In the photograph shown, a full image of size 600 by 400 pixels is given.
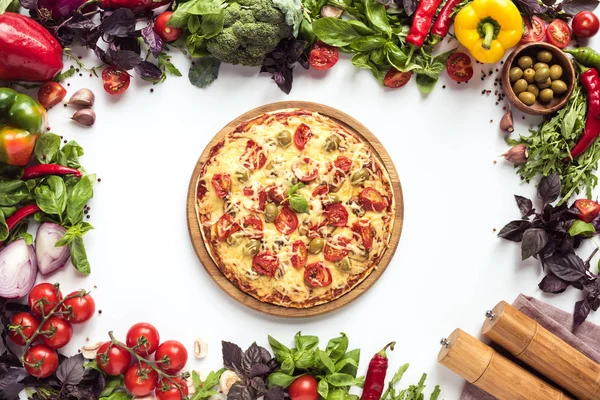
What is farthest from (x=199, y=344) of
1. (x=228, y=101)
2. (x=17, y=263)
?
(x=228, y=101)

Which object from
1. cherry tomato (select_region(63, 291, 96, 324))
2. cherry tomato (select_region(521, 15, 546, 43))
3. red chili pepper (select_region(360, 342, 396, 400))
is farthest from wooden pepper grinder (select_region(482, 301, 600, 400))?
cherry tomato (select_region(63, 291, 96, 324))

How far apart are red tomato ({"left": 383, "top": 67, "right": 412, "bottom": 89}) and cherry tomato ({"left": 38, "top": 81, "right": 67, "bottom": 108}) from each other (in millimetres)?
1884

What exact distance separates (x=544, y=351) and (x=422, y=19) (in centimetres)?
202

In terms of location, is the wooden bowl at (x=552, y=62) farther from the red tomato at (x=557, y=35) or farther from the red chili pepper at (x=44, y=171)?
the red chili pepper at (x=44, y=171)

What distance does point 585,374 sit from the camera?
13.0 feet

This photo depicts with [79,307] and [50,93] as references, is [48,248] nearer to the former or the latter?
[79,307]

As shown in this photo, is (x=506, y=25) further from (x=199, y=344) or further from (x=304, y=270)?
(x=199, y=344)

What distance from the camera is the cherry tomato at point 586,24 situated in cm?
417

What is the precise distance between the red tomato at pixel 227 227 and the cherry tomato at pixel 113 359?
2.76 ft

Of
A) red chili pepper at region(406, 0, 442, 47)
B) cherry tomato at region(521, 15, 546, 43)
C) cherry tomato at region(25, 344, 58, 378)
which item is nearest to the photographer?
cherry tomato at region(25, 344, 58, 378)

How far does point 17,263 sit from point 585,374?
3248 mm

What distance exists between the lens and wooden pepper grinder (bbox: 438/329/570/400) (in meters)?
3.90

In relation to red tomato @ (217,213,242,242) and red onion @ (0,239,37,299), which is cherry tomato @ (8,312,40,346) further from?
red tomato @ (217,213,242,242)

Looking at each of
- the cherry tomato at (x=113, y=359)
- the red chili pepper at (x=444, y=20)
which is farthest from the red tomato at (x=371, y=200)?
the cherry tomato at (x=113, y=359)
